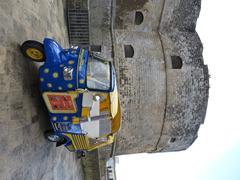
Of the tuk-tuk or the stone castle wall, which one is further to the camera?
the stone castle wall

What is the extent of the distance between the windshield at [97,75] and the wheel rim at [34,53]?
26.1 inches

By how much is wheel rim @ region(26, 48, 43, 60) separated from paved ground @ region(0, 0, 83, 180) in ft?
0.36

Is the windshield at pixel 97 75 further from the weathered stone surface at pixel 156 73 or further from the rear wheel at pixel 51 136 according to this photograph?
the weathered stone surface at pixel 156 73

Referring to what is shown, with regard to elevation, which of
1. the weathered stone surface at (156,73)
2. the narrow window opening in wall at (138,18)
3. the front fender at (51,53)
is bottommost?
the weathered stone surface at (156,73)

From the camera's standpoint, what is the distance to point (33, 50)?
127 inches

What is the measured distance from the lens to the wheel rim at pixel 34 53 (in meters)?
3.20

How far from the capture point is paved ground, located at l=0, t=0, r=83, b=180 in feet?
8.68

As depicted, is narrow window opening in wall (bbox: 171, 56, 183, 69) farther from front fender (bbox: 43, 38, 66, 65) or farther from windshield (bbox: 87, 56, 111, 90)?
front fender (bbox: 43, 38, 66, 65)

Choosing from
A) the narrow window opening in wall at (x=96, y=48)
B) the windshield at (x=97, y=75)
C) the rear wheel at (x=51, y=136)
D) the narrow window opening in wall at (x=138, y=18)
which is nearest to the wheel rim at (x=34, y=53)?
the windshield at (x=97, y=75)

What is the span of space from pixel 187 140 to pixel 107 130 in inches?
221

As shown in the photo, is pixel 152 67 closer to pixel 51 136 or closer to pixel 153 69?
pixel 153 69

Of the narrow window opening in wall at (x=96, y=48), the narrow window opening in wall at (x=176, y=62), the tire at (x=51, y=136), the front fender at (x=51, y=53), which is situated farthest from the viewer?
the narrow window opening in wall at (x=176, y=62)

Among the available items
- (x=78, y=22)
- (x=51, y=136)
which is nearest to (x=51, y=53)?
(x=51, y=136)

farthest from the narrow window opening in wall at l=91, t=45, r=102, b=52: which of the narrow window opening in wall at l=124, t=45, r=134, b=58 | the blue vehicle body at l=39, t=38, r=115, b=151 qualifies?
the blue vehicle body at l=39, t=38, r=115, b=151
